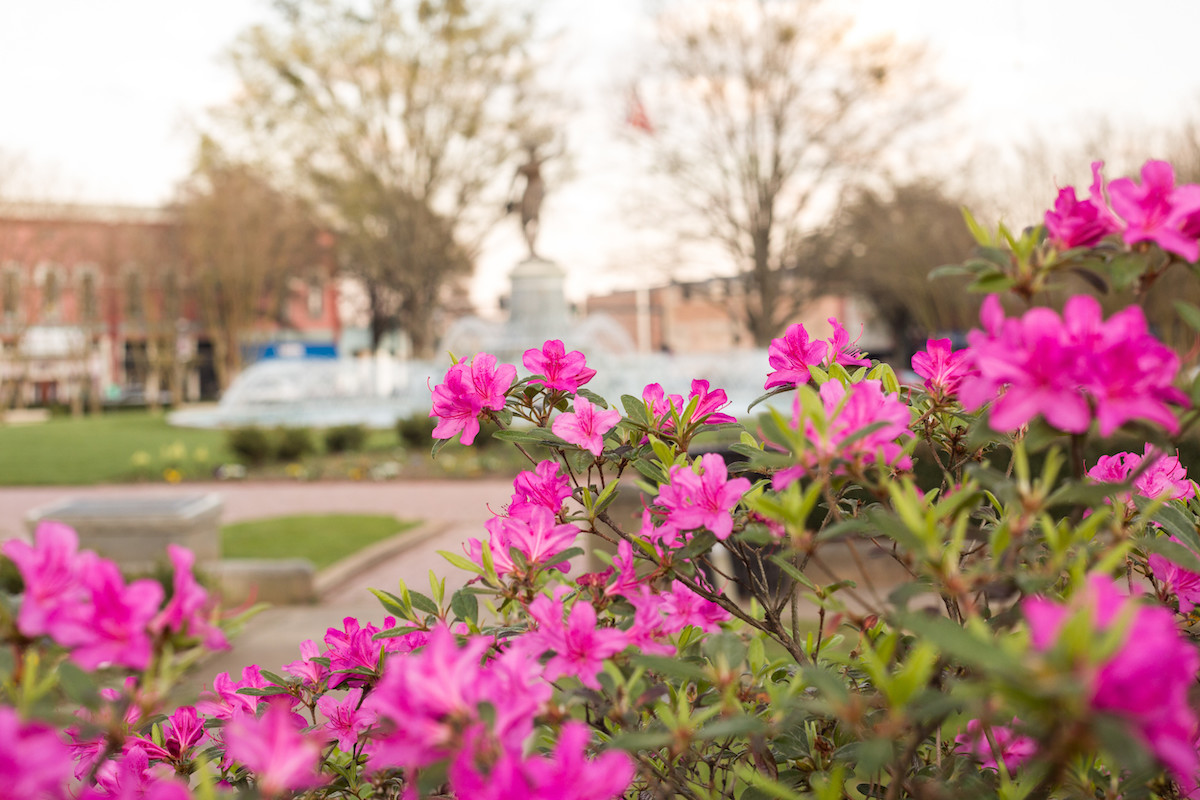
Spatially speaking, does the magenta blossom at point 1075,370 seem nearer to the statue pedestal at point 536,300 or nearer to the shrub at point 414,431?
the shrub at point 414,431

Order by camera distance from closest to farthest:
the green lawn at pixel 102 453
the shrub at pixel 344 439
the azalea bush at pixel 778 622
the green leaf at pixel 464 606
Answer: the azalea bush at pixel 778 622 < the green leaf at pixel 464 606 < the green lawn at pixel 102 453 < the shrub at pixel 344 439

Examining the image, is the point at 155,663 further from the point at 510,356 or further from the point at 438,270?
the point at 438,270

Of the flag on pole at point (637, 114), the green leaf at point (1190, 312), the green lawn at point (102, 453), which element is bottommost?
the green lawn at point (102, 453)

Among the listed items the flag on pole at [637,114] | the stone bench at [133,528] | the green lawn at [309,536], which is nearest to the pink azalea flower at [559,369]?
the stone bench at [133,528]

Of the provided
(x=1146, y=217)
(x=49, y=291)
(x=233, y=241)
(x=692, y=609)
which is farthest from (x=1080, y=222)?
(x=49, y=291)

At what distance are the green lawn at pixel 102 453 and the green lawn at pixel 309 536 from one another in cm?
518

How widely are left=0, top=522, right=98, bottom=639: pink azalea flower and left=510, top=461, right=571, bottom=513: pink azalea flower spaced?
622mm

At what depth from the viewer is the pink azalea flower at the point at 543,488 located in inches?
54.9

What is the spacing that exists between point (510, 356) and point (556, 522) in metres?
15.0

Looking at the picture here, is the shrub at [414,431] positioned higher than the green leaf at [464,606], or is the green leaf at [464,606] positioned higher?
the green leaf at [464,606]

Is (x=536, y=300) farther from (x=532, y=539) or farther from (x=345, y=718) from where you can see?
(x=532, y=539)

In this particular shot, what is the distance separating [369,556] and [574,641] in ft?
21.9

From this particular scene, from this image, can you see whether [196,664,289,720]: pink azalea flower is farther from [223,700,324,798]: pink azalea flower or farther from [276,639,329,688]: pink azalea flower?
[223,700,324,798]: pink azalea flower

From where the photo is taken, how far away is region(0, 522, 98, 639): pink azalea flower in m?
0.85
